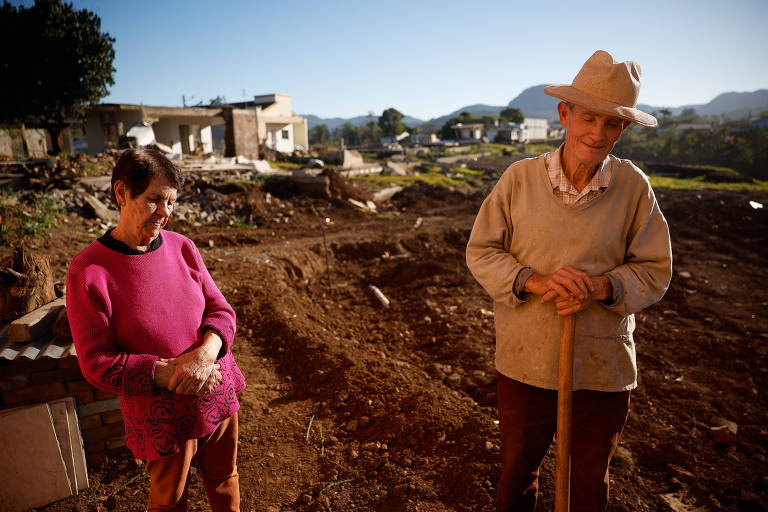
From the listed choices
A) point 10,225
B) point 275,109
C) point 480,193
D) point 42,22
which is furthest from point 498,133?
point 10,225

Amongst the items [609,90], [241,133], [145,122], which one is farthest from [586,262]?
[241,133]

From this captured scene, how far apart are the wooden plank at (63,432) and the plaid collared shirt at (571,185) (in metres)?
2.78

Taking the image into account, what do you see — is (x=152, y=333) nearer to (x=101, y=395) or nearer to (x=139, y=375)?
(x=139, y=375)

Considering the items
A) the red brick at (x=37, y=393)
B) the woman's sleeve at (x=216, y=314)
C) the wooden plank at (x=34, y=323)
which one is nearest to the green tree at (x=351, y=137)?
the wooden plank at (x=34, y=323)

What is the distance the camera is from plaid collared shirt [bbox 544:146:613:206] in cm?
176

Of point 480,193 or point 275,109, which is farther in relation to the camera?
point 275,109

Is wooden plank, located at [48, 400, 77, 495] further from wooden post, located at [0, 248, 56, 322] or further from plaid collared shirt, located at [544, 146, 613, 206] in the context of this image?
plaid collared shirt, located at [544, 146, 613, 206]

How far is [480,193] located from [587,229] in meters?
15.5

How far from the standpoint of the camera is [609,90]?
5.59 ft

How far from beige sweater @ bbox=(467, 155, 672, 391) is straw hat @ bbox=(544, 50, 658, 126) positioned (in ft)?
0.70

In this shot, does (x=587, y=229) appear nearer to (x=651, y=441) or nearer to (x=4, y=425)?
(x=651, y=441)

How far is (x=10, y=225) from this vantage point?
7219 millimetres

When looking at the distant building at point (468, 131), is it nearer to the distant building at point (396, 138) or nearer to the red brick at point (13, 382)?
the distant building at point (396, 138)

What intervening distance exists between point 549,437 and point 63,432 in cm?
255
